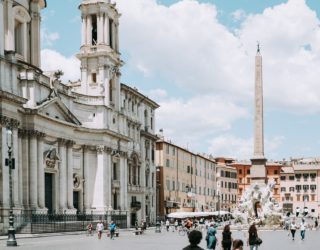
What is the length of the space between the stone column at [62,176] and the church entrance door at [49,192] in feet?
2.44

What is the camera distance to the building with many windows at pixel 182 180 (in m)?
87.6

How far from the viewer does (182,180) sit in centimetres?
9619

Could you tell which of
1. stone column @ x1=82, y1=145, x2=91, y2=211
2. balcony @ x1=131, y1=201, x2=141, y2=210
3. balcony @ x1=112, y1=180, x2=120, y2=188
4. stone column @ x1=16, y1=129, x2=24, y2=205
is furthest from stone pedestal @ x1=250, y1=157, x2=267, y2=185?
stone column @ x1=16, y1=129, x2=24, y2=205

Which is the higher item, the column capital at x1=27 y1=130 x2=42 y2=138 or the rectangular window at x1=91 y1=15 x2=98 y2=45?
the rectangular window at x1=91 y1=15 x2=98 y2=45

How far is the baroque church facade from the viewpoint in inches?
1886

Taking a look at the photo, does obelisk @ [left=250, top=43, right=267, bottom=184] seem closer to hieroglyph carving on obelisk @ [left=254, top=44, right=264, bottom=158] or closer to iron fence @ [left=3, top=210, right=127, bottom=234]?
hieroglyph carving on obelisk @ [left=254, top=44, right=264, bottom=158]

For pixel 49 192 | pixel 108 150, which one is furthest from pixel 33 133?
pixel 108 150

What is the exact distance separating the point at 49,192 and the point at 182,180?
43525 mm

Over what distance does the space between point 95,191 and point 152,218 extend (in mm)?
19053

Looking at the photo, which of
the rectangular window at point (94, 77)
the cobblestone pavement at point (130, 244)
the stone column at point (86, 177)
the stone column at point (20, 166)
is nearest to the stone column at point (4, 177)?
the stone column at point (20, 166)

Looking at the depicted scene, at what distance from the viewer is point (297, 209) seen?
14250 centimetres

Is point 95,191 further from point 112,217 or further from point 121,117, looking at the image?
point 121,117

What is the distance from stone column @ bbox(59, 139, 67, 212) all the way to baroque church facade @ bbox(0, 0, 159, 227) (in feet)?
0.27

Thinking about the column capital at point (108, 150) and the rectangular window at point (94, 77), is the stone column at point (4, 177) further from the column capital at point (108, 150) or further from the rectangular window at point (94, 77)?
the rectangular window at point (94, 77)
